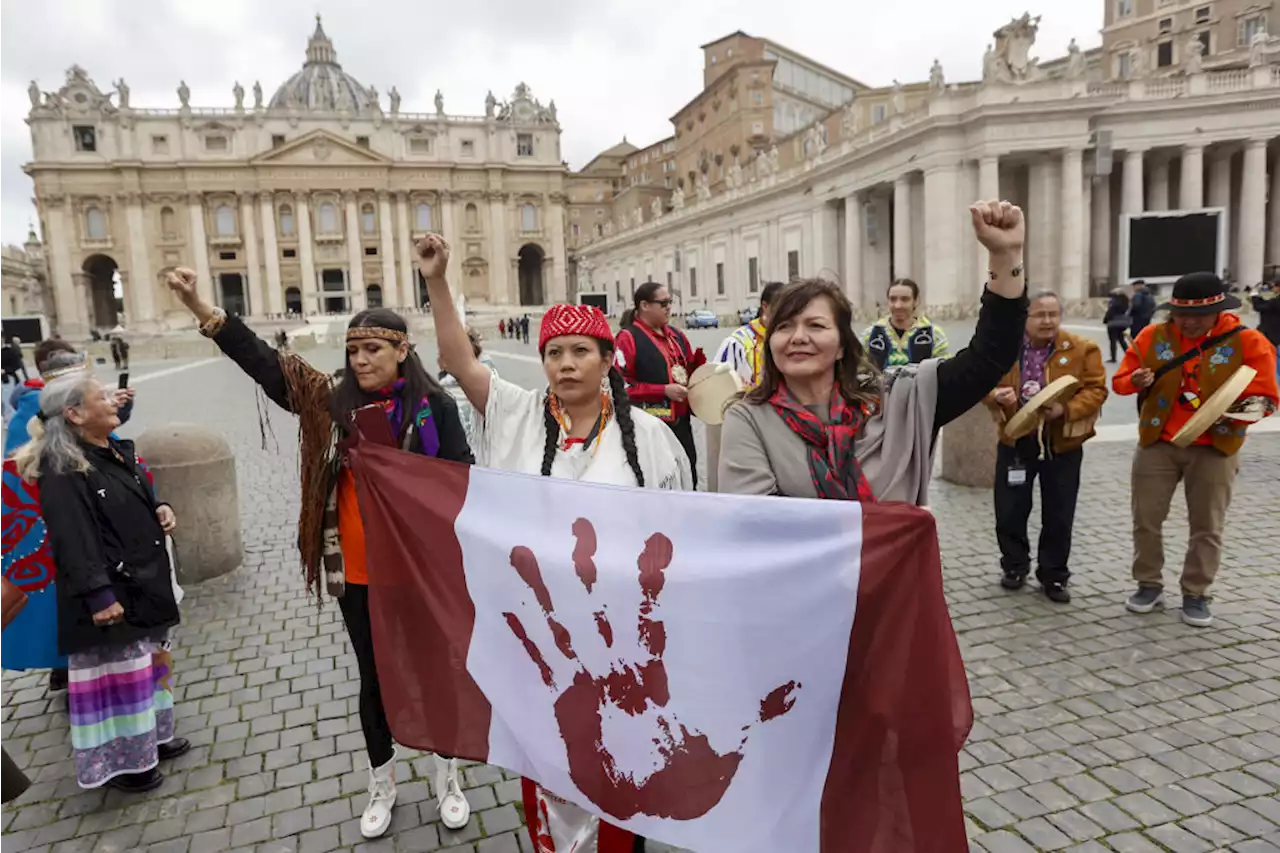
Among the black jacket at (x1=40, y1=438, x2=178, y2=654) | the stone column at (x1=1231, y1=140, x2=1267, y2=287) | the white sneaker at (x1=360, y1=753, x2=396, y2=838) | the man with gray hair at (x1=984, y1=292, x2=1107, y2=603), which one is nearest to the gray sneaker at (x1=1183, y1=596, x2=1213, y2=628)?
the man with gray hair at (x1=984, y1=292, x2=1107, y2=603)

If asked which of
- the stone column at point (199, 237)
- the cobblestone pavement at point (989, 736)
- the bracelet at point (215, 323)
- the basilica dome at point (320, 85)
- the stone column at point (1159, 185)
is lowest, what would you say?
the cobblestone pavement at point (989, 736)

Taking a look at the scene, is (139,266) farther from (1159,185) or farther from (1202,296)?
(1202,296)

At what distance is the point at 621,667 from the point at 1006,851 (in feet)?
5.60

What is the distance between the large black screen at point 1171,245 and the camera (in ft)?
77.3

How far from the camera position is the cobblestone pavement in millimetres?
3105

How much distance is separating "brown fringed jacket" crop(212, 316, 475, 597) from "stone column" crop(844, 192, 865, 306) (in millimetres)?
37948

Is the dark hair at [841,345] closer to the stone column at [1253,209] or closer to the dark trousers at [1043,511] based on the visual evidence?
the dark trousers at [1043,511]

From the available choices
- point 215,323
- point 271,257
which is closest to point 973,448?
point 215,323

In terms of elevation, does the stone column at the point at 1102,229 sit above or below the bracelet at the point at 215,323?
above

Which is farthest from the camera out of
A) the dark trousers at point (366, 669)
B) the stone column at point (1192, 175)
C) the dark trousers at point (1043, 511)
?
the stone column at point (1192, 175)

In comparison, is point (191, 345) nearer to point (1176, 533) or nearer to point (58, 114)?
point (58, 114)

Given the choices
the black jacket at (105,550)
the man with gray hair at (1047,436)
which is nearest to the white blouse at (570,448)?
the black jacket at (105,550)

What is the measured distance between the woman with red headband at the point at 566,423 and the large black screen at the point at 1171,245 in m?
26.1

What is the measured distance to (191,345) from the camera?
45812 mm
